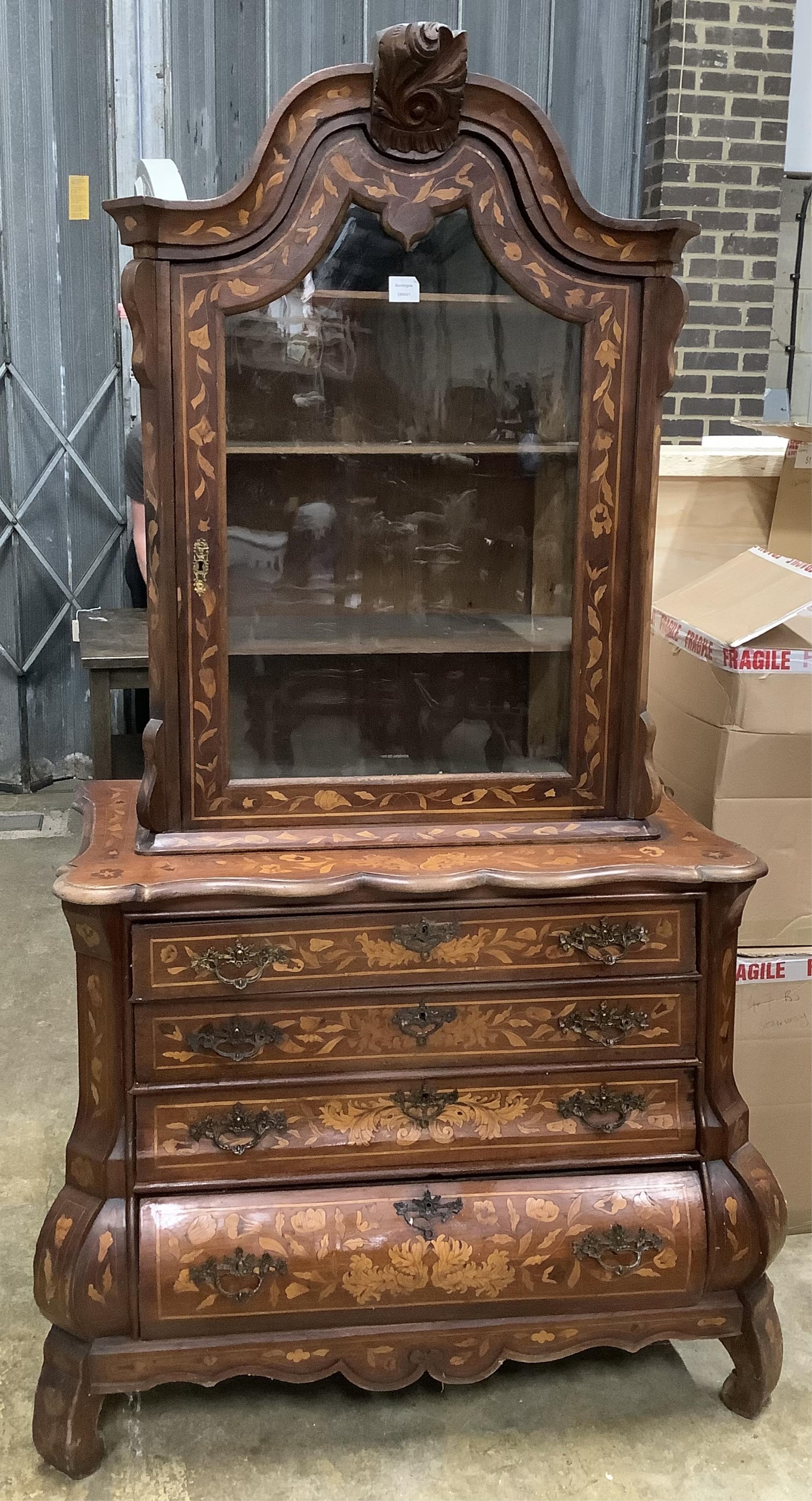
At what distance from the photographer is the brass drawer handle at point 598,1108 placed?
159 cm

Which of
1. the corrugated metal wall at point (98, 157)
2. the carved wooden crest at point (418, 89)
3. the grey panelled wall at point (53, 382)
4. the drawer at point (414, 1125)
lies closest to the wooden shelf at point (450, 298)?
the carved wooden crest at point (418, 89)

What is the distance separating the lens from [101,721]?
3102 mm

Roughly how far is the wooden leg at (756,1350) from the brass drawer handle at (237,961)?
2.48 ft

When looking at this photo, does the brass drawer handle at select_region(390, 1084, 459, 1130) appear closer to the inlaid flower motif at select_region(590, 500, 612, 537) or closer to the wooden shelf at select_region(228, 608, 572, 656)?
the wooden shelf at select_region(228, 608, 572, 656)

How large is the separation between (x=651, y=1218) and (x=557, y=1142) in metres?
0.15

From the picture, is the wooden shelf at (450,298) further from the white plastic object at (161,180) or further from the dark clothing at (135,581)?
the dark clothing at (135,581)

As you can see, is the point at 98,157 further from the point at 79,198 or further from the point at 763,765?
the point at 763,765

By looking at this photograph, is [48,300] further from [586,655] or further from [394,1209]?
[394,1209]

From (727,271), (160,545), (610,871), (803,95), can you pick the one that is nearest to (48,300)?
(727,271)

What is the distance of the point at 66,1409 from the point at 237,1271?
26 centimetres

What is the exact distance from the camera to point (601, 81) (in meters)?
3.72

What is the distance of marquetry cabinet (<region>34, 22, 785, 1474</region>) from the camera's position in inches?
57.4

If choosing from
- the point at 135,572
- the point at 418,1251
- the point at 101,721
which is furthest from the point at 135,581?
the point at 418,1251

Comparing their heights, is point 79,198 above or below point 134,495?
above
